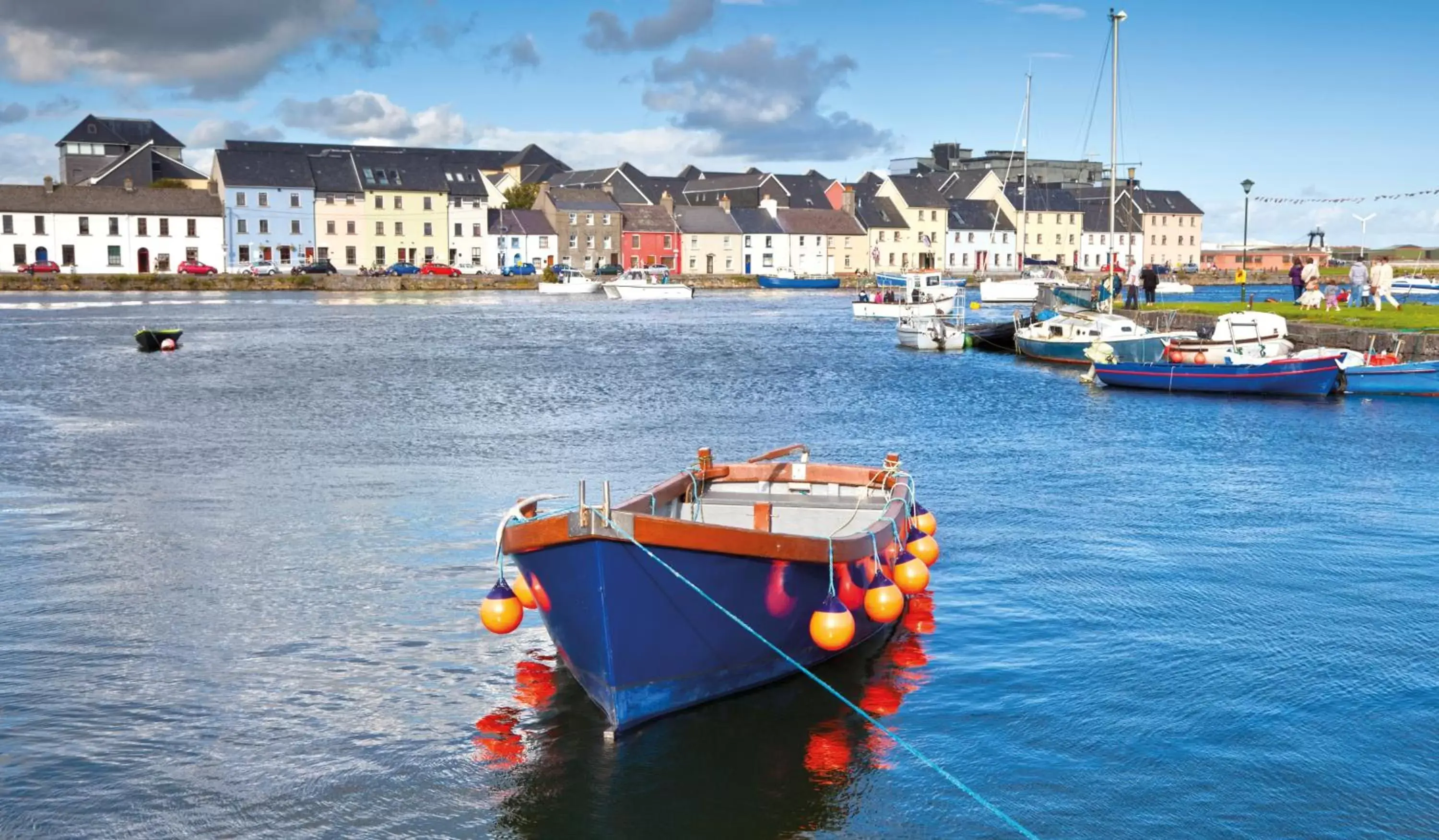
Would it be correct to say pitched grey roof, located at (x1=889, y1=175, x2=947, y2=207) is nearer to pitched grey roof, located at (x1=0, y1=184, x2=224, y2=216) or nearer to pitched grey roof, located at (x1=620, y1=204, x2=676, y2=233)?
pitched grey roof, located at (x1=620, y1=204, x2=676, y2=233)

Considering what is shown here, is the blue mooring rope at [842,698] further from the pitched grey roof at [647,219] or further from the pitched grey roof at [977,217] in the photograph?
the pitched grey roof at [977,217]

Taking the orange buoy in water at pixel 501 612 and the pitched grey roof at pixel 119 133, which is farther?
the pitched grey roof at pixel 119 133

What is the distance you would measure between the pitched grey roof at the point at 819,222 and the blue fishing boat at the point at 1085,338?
283 feet

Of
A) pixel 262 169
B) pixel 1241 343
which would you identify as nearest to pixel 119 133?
pixel 262 169

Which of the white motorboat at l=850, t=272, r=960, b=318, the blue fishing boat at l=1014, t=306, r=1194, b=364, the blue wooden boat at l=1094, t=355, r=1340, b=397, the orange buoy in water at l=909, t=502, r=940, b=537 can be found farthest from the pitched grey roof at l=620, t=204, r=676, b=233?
the orange buoy in water at l=909, t=502, r=940, b=537

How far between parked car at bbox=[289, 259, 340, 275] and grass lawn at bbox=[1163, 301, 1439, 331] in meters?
78.8

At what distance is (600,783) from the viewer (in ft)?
35.5

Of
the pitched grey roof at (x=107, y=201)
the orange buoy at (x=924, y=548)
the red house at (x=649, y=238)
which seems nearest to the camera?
the orange buoy at (x=924, y=548)

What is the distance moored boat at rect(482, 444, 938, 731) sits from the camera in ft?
34.9

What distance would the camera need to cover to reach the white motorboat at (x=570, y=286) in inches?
4633

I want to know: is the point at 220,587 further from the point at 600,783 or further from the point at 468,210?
the point at 468,210

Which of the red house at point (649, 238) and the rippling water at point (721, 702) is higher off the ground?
the red house at point (649, 238)

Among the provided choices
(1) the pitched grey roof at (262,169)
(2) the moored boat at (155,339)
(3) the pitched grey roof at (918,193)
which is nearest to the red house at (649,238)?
(3) the pitched grey roof at (918,193)

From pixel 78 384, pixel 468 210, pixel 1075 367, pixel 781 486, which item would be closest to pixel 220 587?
pixel 781 486
